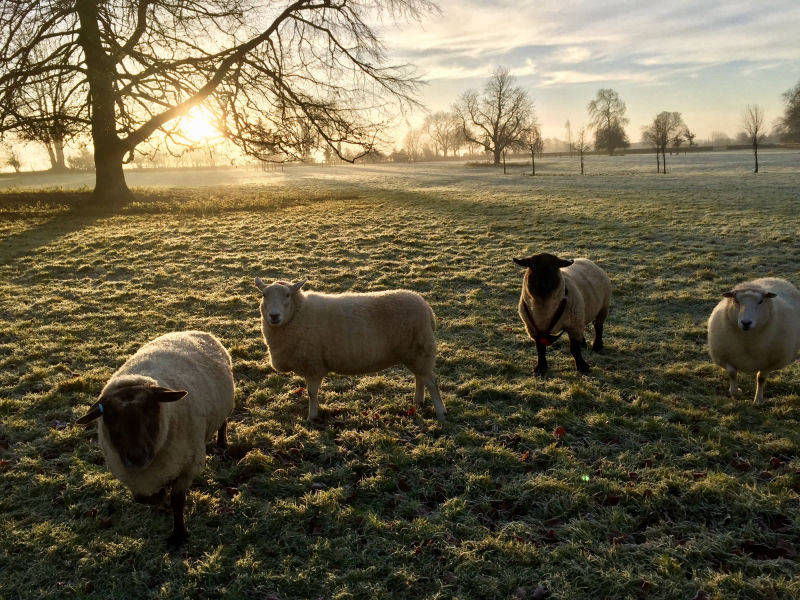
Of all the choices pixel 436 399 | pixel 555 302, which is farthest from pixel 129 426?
pixel 555 302

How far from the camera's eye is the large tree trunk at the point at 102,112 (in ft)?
62.1

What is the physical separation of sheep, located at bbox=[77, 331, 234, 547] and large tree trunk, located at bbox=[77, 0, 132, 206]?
1910 cm

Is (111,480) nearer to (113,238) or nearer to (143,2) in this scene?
(113,238)

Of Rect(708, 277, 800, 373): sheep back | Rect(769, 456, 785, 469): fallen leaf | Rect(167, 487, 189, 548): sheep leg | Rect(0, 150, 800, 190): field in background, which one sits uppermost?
Rect(0, 150, 800, 190): field in background

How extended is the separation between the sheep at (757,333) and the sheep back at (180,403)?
20.3 ft

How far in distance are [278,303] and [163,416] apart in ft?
6.97

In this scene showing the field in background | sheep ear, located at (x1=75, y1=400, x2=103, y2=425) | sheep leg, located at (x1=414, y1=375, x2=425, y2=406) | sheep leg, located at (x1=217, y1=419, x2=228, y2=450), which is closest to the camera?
sheep ear, located at (x1=75, y1=400, x2=103, y2=425)

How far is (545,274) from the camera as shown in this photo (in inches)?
268

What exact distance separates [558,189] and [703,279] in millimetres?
22059

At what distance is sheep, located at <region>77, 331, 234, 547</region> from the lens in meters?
3.70

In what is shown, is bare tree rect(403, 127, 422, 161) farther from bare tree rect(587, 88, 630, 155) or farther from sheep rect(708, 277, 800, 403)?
sheep rect(708, 277, 800, 403)

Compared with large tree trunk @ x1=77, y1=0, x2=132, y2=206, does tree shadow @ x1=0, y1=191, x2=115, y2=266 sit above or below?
below

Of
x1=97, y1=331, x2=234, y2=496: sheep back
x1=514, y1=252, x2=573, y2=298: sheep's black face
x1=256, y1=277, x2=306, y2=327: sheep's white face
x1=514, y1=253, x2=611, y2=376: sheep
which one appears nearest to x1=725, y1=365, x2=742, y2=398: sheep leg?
x1=514, y1=253, x2=611, y2=376: sheep

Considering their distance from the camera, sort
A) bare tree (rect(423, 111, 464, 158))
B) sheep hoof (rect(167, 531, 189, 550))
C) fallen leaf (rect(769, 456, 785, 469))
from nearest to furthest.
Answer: sheep hoof (rect(167, 531, 189, 550)) < fallen leaf (rect(769, 456, 785, 469)) < bare tree (rect(423, 111, 464, 158))
